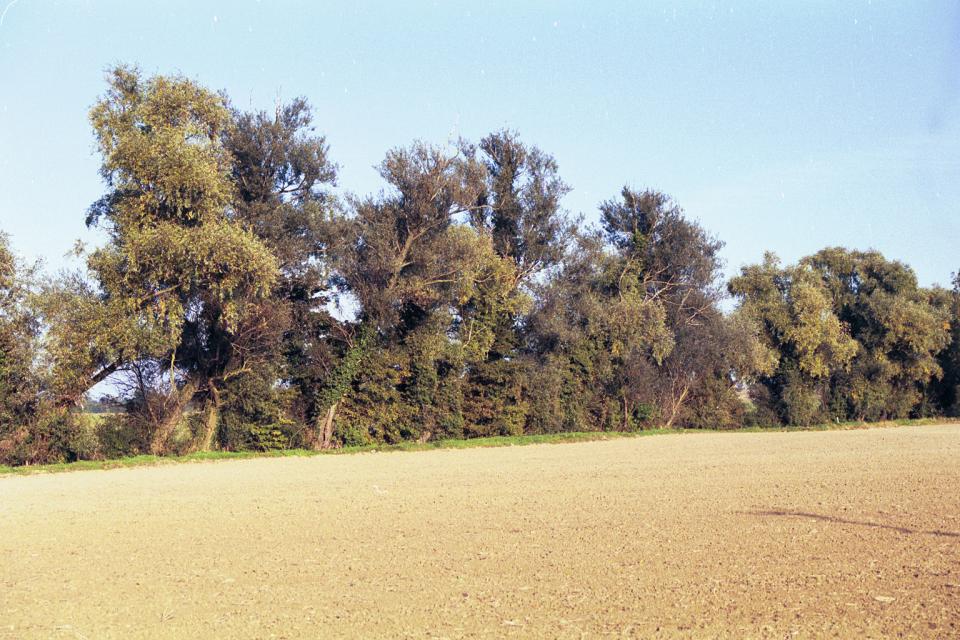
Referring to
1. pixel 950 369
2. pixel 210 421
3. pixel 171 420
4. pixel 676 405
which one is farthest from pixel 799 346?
pixel 171 420

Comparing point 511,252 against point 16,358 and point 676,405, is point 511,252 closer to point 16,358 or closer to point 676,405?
point 676,405

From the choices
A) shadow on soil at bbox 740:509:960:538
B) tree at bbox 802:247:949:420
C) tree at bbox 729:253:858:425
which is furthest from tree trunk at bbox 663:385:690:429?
shadow on soil at bbox 740:509:960:538

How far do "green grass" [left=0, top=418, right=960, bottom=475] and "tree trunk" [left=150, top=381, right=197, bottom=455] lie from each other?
1174 mm

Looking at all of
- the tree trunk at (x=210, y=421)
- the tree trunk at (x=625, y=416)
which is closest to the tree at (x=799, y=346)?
the tree trunk at (x=625, y=416)

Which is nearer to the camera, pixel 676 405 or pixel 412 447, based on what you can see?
pixel 412 447

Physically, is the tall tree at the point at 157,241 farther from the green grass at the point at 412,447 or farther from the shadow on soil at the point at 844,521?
the shadow on soil at the point at 844,521

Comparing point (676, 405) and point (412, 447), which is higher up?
point (676, 405)

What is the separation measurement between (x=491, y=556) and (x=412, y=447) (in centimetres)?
1957

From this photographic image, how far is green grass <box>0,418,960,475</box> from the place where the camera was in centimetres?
2267

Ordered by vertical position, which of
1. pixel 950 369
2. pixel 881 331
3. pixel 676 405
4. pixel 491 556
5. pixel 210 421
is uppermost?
pixel 881 331

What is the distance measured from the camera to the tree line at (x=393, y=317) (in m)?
23.5

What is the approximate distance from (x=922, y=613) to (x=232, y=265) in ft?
66.6

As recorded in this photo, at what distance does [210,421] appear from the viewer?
26.9 metres

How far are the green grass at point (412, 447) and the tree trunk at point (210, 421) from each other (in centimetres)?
89
